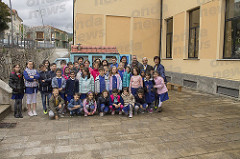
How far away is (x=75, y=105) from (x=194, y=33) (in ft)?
26.0

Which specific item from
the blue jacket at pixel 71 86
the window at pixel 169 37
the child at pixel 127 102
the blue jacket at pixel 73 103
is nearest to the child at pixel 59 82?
the blue jacket at pixel 71 86

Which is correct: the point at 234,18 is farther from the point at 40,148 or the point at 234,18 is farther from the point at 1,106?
the point at 1,106

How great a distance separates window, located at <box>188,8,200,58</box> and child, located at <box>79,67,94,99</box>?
6.76m

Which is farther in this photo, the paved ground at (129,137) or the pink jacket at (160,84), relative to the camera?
the pink jacket at (160,84)

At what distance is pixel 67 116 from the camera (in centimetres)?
560

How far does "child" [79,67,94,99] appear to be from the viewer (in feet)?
18.7

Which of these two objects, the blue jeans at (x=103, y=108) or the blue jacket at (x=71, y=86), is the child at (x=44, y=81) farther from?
the blue jeans at (x=103, y=108)

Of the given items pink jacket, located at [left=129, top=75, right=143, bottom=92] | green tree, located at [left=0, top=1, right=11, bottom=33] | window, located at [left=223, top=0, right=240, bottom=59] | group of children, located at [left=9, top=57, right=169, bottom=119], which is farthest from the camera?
green tree, located at [left=0, top=1, right=11, bottom=33]

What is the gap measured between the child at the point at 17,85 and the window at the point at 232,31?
7.84m

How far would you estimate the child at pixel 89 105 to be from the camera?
5590 mm

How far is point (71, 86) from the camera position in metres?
5.71

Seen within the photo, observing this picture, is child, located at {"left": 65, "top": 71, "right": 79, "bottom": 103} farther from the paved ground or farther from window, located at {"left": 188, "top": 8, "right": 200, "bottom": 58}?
window, located at {"left": 188, "top": 8, "right": 200, "bottom": 58}

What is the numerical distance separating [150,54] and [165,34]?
1.70 m

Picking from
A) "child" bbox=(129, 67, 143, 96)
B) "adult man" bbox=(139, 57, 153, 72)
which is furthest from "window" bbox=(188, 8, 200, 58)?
"child" bbox=(129, 67, 143, 96)
